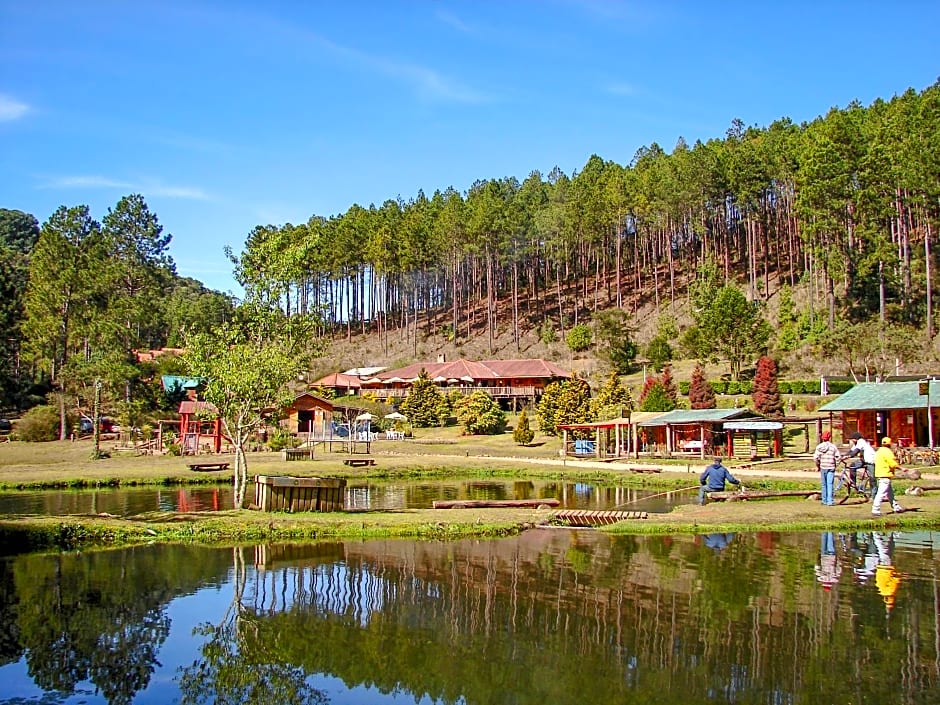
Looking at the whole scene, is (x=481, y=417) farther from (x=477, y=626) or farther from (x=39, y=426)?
(x=477, y=626)

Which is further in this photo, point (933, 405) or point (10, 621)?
point (933, 405)

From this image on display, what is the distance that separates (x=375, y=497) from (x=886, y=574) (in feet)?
65.2

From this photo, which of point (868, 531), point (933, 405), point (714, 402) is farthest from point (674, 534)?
point (714, 402)

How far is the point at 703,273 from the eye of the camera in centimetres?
8569

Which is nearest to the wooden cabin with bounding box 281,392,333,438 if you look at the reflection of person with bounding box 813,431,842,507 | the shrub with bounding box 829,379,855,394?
the shrub with bounding box 829,379,855,394

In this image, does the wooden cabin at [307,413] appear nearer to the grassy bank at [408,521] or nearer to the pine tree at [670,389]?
the pine tree at [670,389]

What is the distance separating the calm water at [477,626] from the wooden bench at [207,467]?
23203 millimetres

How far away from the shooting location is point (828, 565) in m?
16.3

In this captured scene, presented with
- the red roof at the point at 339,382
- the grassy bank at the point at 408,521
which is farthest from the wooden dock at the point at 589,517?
the red roof at the point at 339,382

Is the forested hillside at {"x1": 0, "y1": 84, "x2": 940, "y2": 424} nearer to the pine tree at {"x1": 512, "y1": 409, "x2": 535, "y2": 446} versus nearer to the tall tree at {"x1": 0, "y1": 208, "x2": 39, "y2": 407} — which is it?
the tall tree at {"x1": 0, "y1": 208, "x2": 39, "y2": 407}

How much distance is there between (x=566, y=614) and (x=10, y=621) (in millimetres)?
8599

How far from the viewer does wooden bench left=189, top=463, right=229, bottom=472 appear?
1607 inches

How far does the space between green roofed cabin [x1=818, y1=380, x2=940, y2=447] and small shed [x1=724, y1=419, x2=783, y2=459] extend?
9.60 ft

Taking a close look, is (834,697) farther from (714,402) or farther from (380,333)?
(380,333)
